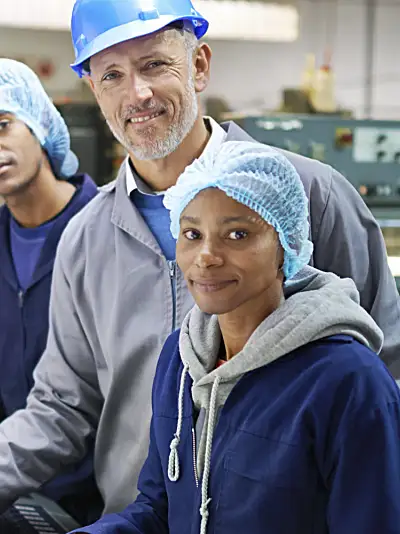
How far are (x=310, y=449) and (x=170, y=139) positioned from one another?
68 centimetres

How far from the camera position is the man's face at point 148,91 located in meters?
1.34

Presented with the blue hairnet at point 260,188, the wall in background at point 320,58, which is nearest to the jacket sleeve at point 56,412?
the blue hairnet at point 260,188

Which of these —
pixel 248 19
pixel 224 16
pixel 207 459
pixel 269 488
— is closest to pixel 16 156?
pixel 207 459

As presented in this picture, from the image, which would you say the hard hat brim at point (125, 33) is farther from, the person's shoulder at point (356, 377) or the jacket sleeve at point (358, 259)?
the person's shoulder at point (356, 377)

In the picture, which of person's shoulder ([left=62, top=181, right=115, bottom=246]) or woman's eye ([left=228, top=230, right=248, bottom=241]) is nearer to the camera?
woman's eye ([left=228, top=230, right=248, bottom=241])

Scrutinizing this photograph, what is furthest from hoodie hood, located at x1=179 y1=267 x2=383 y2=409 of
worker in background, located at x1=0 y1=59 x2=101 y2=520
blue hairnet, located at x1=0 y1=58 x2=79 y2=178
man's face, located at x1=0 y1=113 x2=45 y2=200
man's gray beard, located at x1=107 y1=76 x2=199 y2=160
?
blue hairnet, located at x1=0 y1=58 x2=79 y2=178

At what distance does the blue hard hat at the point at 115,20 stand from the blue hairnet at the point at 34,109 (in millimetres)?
558

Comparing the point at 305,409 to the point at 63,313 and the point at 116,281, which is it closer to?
the point at 116,281

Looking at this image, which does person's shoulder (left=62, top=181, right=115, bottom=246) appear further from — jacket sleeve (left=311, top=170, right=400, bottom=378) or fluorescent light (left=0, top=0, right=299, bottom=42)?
fluorescent light (left=0, top=0, right=299, bottom=42)

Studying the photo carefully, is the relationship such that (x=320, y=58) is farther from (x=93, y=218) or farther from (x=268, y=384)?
(x=268, y=384)

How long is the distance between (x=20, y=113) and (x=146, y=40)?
0.65 m

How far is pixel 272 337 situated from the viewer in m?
0.96

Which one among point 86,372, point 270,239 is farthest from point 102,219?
point 270,239

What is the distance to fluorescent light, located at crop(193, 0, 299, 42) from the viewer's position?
14.9 feet
